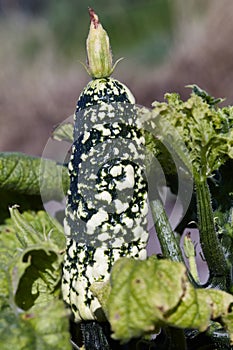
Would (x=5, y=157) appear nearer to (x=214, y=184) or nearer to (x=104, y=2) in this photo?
(x=214, y=184)

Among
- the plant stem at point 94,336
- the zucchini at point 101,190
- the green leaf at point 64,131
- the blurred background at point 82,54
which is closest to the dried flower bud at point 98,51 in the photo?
the zucchini at point 101,190

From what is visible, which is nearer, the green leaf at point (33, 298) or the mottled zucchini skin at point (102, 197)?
the green leaf at point (33, 298)

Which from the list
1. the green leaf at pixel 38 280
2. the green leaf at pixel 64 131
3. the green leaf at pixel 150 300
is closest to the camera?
the green leaf at pixel 150 300

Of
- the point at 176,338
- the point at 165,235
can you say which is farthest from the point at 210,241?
the point at 176,338

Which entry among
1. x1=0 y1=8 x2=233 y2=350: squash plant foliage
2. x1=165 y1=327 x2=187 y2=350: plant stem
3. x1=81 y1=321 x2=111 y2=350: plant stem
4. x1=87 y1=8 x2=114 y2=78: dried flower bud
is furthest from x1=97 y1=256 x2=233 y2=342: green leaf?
x1=87 y1=8 x2=114 y2=78: dried flower bud

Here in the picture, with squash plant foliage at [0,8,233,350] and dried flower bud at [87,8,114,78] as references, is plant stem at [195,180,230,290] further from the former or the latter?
dried flower bud at [87,8,114,78]

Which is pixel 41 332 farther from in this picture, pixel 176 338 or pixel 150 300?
pixel 176 338

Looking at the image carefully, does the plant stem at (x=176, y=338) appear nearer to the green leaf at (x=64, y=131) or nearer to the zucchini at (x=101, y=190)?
the zucchini at (x=101, y=190)
